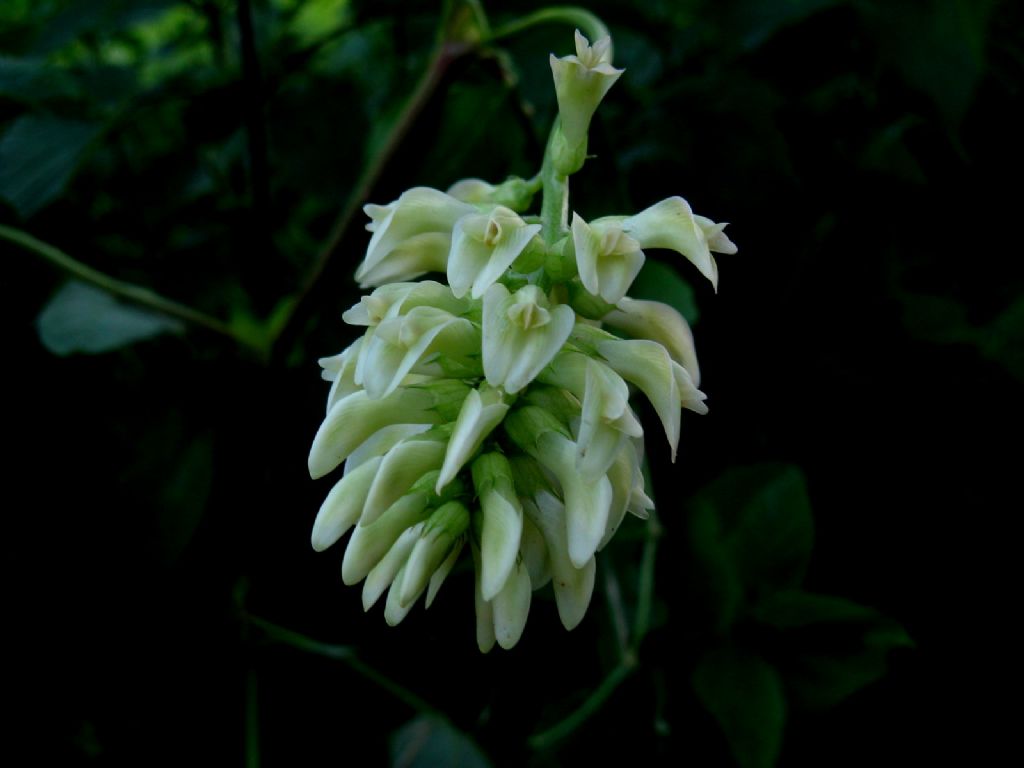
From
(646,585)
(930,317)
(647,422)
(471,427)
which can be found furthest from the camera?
(930,317)

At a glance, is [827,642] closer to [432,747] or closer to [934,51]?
[432,747]

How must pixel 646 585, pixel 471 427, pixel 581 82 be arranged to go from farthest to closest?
1. pixel 646 585
2. pixel 581 82
3. pixel 471 427

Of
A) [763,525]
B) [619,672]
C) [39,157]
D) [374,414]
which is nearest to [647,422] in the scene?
[763,525]

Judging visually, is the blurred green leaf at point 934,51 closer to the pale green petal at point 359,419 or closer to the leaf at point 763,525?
the leaf at point 763,525

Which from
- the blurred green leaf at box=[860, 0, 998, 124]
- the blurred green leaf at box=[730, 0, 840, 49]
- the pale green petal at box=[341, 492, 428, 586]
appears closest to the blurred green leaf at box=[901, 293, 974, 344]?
the blurred green leaf at box=[860, 0, 998, 124]

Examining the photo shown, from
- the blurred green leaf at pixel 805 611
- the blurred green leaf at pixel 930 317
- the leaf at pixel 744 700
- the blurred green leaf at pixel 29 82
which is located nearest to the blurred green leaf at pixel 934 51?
the blurred green leaf at pixel 930 317

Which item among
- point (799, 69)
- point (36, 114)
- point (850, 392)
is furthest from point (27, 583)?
point (799, 69)

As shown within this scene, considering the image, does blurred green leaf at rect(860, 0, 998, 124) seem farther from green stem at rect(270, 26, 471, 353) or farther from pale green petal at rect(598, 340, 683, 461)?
pale green petal at rect(598, 340, 683, 461)

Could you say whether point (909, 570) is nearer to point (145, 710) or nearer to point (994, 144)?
point (994, 144)
